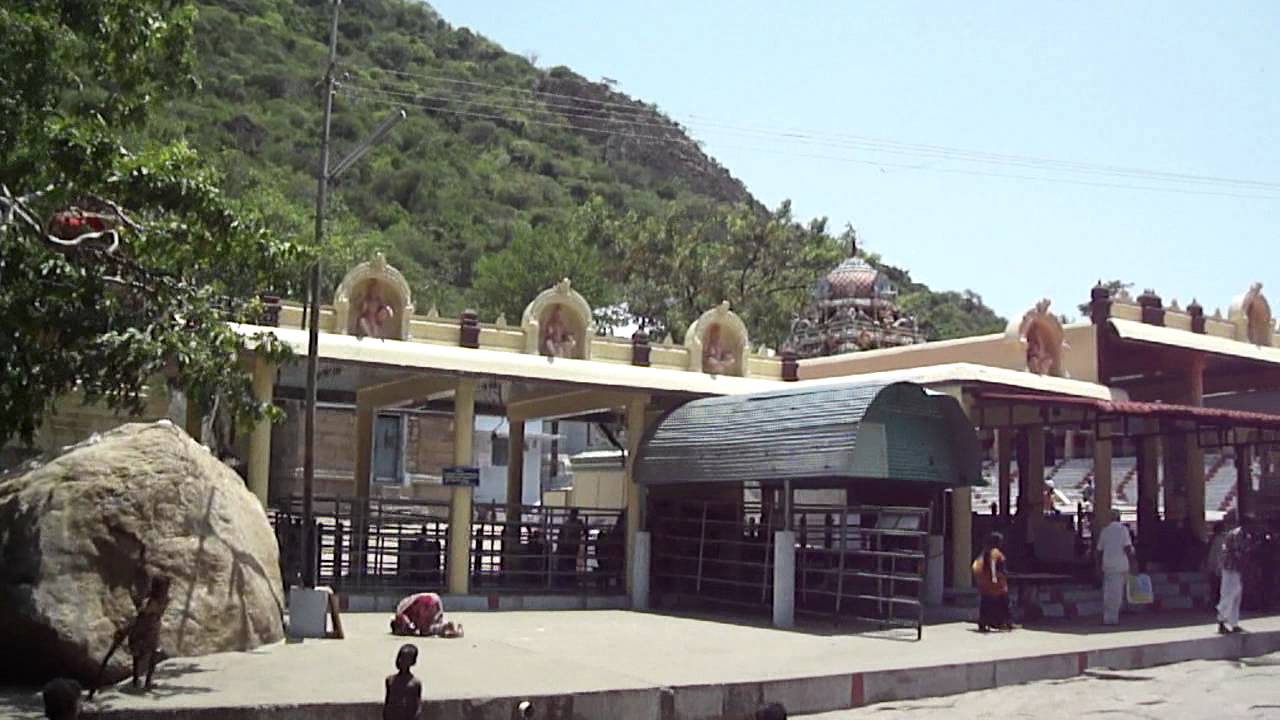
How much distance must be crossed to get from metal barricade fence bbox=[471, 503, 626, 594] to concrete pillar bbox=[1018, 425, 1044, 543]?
8461 millimetres

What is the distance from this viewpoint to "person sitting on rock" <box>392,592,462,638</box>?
1625 cm

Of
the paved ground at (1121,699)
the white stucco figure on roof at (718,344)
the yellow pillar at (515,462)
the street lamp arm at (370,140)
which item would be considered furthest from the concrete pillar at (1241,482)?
the street lamp arm at (370,140)

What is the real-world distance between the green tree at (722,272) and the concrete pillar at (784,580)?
26029mm

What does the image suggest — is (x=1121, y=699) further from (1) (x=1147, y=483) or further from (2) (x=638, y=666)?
(1) (x=1147, y=483)

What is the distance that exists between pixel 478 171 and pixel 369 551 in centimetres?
6681

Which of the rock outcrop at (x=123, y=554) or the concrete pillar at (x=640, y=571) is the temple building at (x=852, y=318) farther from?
the rock outcrop at (x=123, y=554)

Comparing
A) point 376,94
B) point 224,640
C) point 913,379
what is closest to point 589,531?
point 913,379

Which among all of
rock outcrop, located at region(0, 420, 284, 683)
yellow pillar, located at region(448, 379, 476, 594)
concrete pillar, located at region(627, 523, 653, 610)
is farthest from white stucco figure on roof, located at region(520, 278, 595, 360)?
rock outcrop, located at region(0, 420, 284, 683)

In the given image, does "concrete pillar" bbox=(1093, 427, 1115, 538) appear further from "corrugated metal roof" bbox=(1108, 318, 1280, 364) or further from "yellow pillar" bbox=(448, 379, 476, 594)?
"yellow pillar" bbox=(448, 379, 476, 594)

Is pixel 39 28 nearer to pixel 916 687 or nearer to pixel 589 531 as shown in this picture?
pixel 916 687

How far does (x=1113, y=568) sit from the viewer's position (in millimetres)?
19188

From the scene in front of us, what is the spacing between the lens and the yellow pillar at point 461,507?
19.8m

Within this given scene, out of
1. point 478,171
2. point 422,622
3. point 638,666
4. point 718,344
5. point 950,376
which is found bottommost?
point 638,666

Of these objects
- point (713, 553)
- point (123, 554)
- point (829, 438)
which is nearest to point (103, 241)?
point (123, 554)
